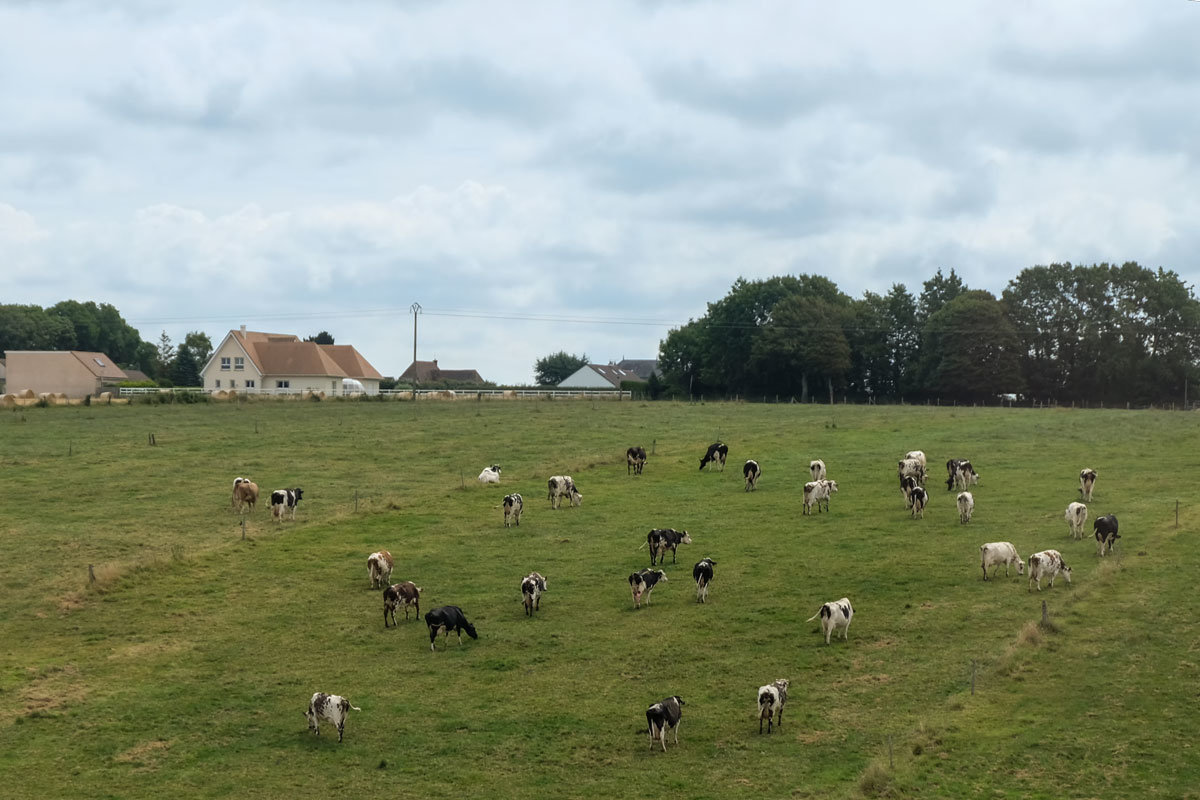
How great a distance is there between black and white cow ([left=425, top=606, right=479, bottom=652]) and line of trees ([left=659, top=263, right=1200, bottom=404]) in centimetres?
9605

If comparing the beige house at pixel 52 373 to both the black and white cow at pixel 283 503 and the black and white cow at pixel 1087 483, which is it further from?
the black and white cow at pixel 1087 483

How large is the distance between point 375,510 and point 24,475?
58.7 ft

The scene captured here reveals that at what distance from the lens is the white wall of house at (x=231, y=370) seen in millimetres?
117125

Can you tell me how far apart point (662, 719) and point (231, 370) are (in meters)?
106

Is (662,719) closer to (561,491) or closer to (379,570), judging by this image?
(379,570)

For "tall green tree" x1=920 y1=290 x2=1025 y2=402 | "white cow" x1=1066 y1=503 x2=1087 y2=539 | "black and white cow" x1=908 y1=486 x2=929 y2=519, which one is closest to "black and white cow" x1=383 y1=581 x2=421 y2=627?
"black and white cow" x1=908 y1=486 x2=929 y2=519

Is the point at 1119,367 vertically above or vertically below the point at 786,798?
above

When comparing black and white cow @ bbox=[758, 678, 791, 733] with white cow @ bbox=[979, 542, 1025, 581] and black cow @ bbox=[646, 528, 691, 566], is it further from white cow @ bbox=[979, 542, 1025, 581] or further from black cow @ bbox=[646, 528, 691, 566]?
black cow @ bbox=[646, 528, 691, 566]

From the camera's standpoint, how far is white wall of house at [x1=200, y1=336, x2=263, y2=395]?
117 m

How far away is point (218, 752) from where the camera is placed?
21547 mm

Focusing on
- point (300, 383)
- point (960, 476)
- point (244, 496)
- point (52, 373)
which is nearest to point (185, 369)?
point (52, 373)

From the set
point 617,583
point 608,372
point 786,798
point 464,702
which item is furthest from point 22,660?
point 608,372

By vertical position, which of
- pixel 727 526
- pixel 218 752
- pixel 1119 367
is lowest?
pixel 218 752

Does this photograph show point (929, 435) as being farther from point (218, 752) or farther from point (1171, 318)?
point (1171, 318)
